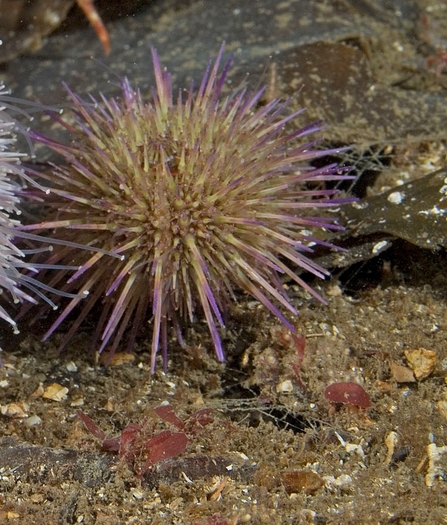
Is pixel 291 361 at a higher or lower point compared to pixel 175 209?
lower

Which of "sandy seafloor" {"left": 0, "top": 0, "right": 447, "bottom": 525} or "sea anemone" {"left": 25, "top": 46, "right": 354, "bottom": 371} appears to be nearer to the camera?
"sandy seafloor" {"left": 0, "top": 0, "right": 447, "bottom": 525}

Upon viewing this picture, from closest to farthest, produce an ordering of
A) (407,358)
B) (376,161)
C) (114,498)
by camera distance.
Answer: (114,498), (407,358), (376,161)

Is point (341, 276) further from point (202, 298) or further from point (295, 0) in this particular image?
point (295, 0)

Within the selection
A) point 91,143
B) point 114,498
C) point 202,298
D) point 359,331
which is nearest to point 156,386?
point 202,298

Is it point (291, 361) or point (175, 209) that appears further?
point (291, 361)
